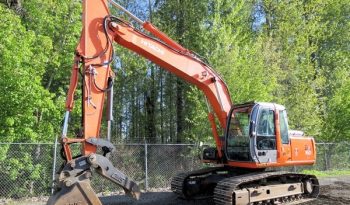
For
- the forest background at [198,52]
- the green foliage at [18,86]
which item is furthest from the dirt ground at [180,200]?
the forest background at [198,52]

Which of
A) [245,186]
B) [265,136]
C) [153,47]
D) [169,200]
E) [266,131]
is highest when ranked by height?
[153,47]

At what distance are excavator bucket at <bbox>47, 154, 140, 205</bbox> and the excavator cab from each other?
144 inches

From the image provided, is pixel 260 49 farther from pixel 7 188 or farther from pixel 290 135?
pixel 7 188

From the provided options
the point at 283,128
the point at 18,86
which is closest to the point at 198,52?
the point at 18,86

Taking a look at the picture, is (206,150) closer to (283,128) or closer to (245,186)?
(245,186)

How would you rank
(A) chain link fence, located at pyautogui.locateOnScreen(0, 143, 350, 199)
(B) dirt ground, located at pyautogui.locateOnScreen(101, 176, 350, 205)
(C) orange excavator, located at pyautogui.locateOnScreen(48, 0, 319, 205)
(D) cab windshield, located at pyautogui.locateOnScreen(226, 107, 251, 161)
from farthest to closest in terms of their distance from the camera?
1. (A) chain link fence, located at pyautogui.locateOnScreen(0, 143, 350, 199)
2. (B) dirt ground, located at pyautogui.locateOnScreen(101, 176, 350, 205)
3. (D) cab windshield, located at pyautogui.locateOnScreen(226, 107, 251, 161)
4. (C) orange excavator, located at pyautogui.locateOnScreen(48, 0, 319, 205)

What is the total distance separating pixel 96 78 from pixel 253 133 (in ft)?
12.8

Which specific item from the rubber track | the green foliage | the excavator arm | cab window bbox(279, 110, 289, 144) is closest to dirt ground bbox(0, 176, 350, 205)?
the rubber track

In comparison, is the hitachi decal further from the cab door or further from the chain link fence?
the chain link fence

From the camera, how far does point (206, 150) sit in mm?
10930

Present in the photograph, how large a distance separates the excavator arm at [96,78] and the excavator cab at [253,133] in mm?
1428

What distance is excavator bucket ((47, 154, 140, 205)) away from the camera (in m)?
6.32

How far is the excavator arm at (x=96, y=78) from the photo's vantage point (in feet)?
21.3

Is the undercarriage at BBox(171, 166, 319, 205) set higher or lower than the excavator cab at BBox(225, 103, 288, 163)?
lower
